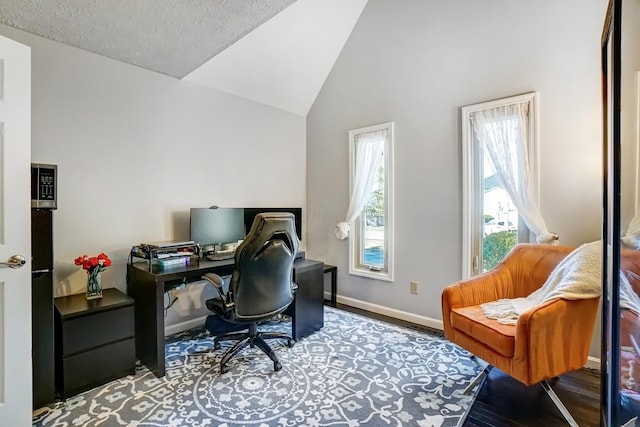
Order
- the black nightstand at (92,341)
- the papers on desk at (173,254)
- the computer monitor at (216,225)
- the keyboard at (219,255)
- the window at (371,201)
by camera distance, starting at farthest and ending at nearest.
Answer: the window at (371,201) → the computer monitor at (216,225) → the keyboard at (219,255) → the papers on desk at (173,254) → the black nightstand at (92,341)

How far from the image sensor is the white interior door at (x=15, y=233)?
1639 millimetres

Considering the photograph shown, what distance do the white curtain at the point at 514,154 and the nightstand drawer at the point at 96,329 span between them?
307 centimetres

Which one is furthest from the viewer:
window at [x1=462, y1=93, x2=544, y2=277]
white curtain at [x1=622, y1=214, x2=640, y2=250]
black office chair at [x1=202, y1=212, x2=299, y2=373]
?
window at [x1=462, y1=93, x2=544, y2=277]

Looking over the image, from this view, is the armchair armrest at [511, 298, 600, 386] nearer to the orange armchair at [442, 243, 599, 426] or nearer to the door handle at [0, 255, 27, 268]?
the orange armchair at [442, 243, 599, 426]

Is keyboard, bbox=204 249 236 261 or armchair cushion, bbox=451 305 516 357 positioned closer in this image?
armchair cushion, bbox=451 305 516 357

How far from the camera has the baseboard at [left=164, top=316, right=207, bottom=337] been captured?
3.06 m

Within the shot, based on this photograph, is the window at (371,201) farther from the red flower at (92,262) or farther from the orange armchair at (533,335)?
the red flower at (92,262)

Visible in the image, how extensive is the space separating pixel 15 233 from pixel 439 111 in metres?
3.27

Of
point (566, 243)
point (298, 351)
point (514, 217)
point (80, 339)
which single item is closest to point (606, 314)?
point (566, 243)

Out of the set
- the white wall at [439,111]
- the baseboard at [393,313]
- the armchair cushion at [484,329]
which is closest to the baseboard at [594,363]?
the white wall at [439,111]

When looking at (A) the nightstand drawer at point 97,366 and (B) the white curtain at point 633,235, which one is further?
(A) the nightstand drawer at point 97,366

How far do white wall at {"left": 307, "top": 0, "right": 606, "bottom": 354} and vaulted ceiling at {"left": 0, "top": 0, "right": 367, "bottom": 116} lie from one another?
36 centimetres

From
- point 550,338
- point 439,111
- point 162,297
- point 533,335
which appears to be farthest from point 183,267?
point 439,111

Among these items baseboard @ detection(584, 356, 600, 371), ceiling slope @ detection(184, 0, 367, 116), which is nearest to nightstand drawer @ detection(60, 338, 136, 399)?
ceiling slope @ detection(184, 0, 367, 116)
